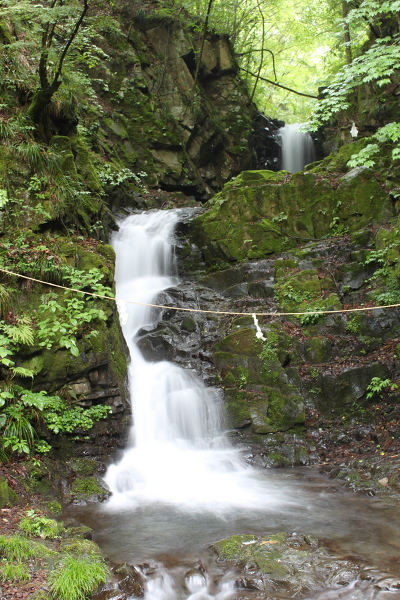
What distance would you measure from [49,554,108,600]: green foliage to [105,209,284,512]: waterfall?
2039mm

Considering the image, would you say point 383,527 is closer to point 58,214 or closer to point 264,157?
point 58,214

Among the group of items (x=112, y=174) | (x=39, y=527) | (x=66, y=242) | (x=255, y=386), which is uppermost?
(x=112, y=174)

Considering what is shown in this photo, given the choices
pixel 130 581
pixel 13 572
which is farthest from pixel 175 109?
pixel 13 572

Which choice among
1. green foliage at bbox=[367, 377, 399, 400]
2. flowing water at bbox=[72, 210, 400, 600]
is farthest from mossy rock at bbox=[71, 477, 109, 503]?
green foliage at bbox=[367, 377, 399, 400]

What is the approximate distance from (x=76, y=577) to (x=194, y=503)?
8.43ft

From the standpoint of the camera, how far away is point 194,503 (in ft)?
18.9

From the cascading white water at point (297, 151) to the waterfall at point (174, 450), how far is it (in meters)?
10.7

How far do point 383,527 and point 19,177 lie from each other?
24.9 feet

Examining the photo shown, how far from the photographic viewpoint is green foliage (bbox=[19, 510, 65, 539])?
13.4 ft

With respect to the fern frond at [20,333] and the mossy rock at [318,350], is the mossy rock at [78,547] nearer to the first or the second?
the fern frond at [20,333]

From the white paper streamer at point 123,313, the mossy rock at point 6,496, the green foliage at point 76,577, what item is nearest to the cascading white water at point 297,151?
the white paper streamer at point 123,313

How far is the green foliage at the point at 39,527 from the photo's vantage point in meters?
4.07

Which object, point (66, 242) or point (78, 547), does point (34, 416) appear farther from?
point (66, 242)

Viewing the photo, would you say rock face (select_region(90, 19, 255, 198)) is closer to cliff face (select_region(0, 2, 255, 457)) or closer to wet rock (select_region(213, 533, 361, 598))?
cliff face (select_region(0, 2, 255, 457))
